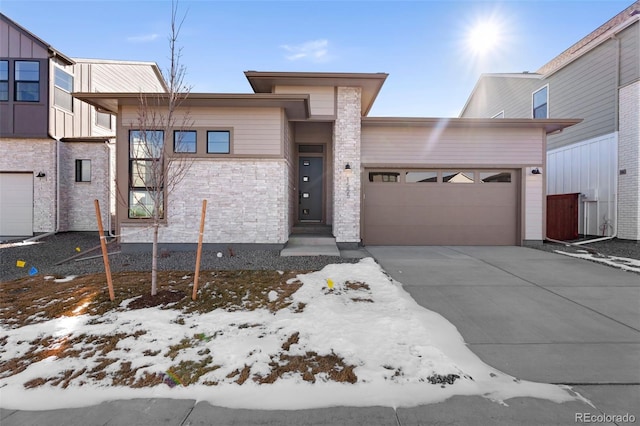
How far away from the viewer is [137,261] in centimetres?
668

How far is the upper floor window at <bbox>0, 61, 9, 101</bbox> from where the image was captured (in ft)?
34.4

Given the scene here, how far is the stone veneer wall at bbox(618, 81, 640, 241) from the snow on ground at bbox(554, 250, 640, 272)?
99.1 inches

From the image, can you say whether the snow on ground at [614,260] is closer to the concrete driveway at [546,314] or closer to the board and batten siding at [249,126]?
the concrete driveway at [546,314]

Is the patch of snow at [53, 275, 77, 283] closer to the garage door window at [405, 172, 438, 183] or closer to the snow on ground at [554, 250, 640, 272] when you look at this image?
the garage door window at [405, 172, 438, 183]

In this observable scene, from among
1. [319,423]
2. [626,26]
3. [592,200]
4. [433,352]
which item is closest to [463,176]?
[592,200]

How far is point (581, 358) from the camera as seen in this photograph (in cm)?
281

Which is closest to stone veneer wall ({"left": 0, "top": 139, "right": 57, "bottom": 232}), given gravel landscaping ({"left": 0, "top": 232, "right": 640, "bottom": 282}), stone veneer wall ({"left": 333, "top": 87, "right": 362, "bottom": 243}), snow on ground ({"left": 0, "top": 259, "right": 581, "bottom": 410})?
gravel landscaping ({"left": 0, "top": 232, "right": 640, "bottom": 282})

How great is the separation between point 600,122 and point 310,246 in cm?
1072

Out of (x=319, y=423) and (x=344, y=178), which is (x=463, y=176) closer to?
(x=344, y=178)

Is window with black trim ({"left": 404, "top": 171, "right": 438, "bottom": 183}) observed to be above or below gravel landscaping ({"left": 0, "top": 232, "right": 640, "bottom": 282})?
above

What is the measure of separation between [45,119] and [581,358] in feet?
50.4

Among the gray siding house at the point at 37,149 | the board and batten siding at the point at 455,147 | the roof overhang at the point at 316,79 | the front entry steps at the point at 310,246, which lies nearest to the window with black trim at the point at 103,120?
the gray siding house at the point at 37,149

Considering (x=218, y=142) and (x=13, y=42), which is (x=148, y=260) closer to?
(x=218, y=142)

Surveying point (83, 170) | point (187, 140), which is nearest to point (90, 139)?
point (83, 170)
